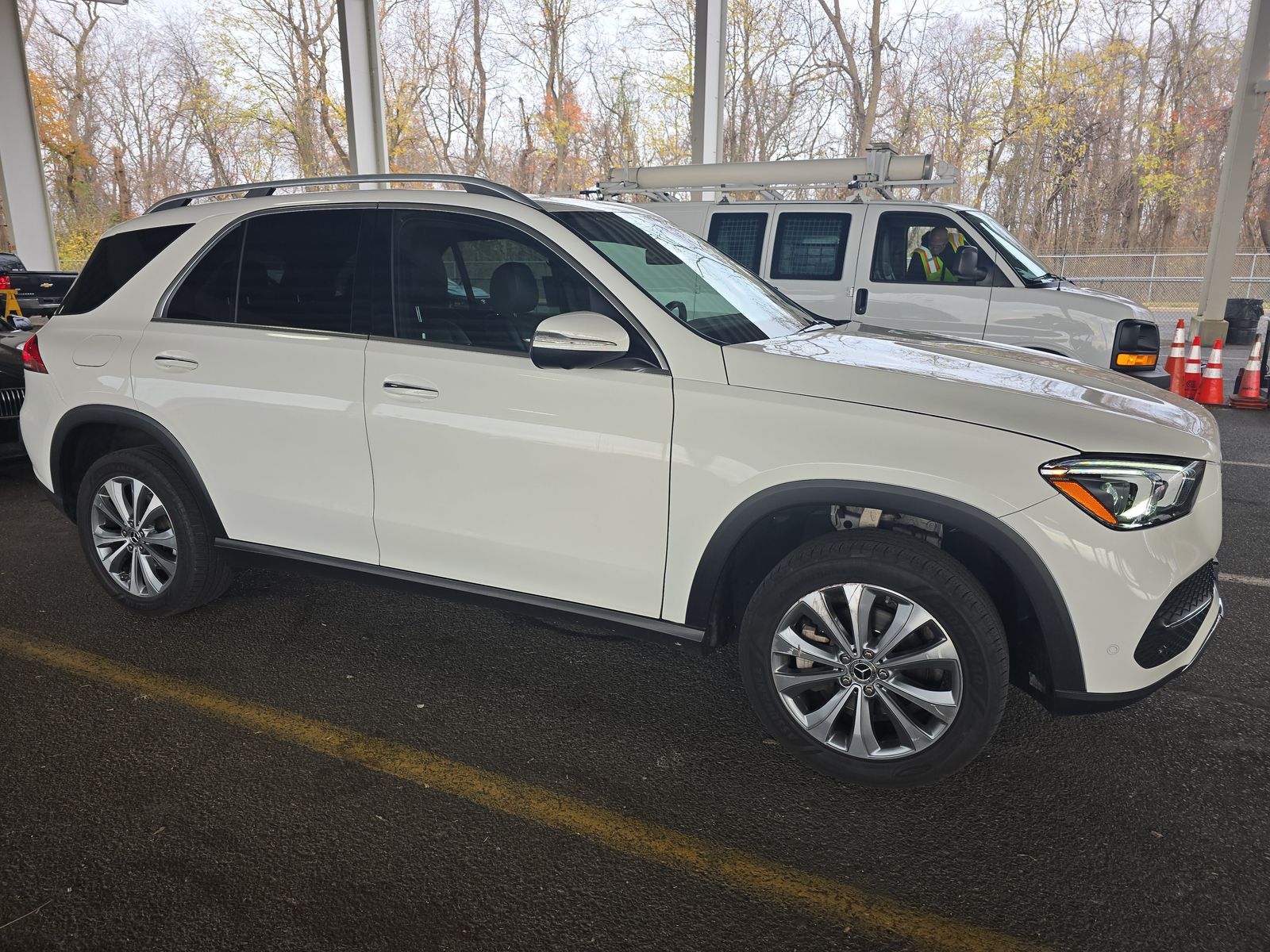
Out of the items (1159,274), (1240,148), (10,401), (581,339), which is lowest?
(10,401)

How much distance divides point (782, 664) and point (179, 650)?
2.52 metres

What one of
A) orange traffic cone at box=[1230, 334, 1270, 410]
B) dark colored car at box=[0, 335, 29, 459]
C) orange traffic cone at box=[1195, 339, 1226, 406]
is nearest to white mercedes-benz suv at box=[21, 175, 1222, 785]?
dark colored car at box=[0, 335, 29, 459]

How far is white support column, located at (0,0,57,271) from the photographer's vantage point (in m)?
14.5

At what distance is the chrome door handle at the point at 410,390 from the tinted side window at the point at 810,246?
504 cm

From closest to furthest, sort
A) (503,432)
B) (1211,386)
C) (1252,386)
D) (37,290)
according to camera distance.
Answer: (503,432) → (37,290) → (1211,386) → (1252,386)

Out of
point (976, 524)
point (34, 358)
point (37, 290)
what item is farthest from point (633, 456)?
point (37, 290)

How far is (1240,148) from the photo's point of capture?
12.0m

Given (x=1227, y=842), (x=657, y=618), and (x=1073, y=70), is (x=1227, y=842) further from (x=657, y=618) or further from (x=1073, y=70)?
(x=1073, y=70)

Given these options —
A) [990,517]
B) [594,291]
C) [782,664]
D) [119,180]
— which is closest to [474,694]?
[782,664]

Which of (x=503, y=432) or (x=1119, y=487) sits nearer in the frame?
(x=1119, y=487)

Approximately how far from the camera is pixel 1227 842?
2.34 metres

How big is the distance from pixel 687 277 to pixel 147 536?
8.46 ft

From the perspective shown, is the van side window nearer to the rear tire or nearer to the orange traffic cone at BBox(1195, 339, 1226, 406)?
the orange traffic cone at BBox(1195, 339, 1226, 406)

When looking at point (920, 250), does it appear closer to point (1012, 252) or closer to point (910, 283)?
point (910, 283)
